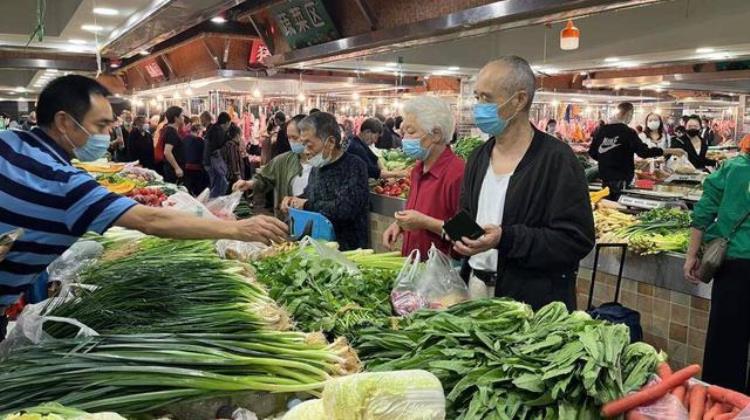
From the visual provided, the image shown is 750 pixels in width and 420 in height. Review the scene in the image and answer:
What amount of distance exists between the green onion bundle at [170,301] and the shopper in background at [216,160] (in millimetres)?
7389

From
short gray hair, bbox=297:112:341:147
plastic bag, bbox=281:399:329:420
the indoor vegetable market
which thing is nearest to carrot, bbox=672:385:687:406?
the indoor vegetable market

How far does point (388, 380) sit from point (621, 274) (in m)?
3.80

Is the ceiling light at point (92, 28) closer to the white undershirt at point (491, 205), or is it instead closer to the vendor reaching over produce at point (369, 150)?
the vendor reaching over produce at point (369, 150)

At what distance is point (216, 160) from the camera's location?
1017cm

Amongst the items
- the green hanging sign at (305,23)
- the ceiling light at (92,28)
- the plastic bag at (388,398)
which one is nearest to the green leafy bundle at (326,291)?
the plastic bag at (388,398)

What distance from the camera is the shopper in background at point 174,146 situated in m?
10.7

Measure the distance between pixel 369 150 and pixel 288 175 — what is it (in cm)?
239

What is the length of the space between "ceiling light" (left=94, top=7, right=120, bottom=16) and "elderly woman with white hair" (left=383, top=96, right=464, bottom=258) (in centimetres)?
369

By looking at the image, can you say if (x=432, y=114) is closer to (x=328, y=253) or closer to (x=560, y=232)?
(x=328, y=253)

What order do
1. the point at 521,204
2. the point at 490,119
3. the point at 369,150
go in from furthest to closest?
the point at 369,150 < the point at 490,119 < the point at 521,204

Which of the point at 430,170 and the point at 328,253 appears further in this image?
the point at 430,170

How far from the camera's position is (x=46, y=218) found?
2.28 meters

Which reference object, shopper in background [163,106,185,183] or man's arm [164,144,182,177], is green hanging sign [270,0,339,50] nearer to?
shopper in background [163,106,185,183]

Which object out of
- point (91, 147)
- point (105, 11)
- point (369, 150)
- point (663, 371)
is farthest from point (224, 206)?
point (369, 150)
